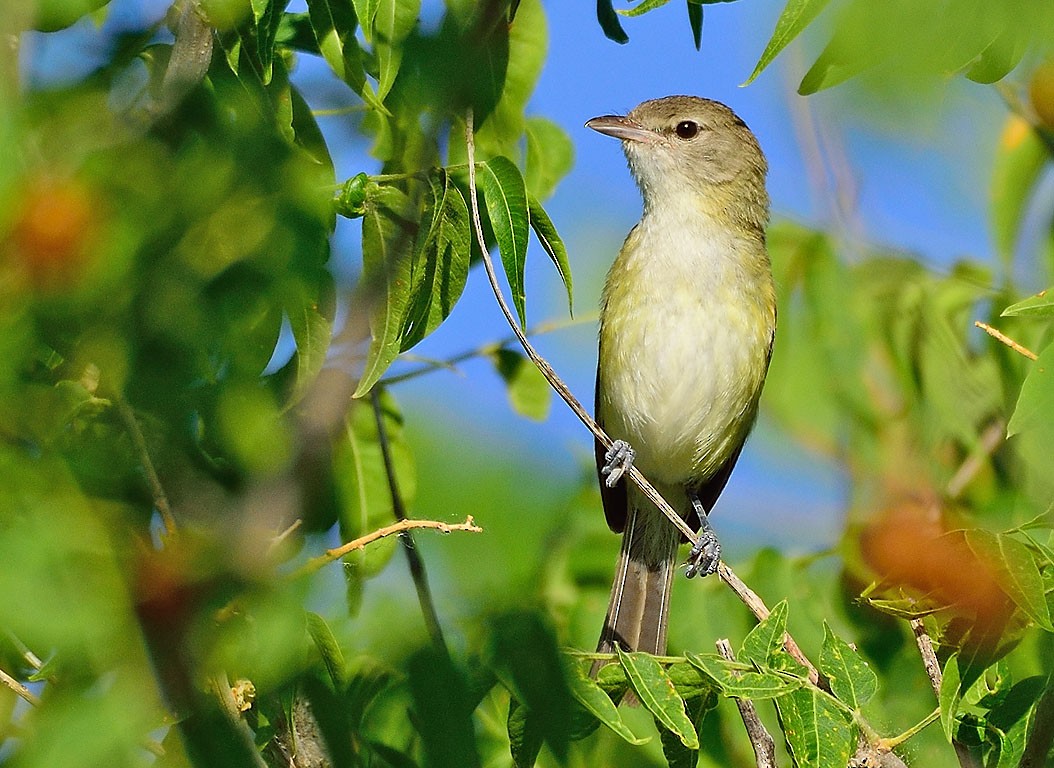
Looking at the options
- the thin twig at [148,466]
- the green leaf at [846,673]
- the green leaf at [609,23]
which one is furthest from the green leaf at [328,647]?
the green leaf at [609,23]

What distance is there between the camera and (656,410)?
527 cm

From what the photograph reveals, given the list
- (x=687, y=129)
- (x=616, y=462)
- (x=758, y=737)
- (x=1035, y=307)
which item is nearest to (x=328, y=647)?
(x=758, y=737)

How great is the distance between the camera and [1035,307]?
7.45 ft

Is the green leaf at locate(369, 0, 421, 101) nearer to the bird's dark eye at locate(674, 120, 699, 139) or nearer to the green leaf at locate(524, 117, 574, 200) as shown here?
the green leaf at locate(524, 117, 574, 200)

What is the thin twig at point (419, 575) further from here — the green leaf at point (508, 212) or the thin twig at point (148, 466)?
the green leaf at point (508, 212)

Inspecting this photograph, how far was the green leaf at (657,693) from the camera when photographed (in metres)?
2.19

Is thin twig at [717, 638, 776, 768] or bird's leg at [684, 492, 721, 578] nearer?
thin twig at [717, 638, 776, 768]

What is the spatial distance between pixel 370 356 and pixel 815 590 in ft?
6.27

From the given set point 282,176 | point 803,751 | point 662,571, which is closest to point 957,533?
point 803,751

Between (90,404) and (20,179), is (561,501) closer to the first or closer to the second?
(90,404)

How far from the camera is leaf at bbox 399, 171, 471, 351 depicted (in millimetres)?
2666

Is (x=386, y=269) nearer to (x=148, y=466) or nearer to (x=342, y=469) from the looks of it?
(x=148, y=466)

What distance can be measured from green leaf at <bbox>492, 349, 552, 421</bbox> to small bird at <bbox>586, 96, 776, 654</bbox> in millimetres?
815

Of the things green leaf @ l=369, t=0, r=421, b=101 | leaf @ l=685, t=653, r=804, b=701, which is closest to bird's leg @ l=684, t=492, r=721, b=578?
leaf @ l=685, t=653, r=804, b=701
